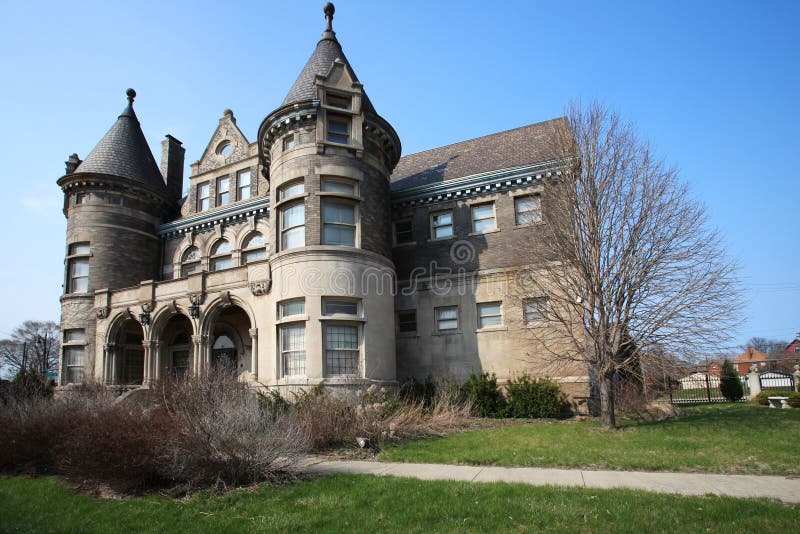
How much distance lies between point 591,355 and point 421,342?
867cm

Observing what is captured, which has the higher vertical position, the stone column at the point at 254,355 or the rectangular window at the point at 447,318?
the rectangular window at the point at 447,318

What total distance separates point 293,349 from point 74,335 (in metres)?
15.3

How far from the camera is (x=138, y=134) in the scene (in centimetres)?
3047

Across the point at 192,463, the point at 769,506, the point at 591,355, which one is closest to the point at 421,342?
the point at 591,355

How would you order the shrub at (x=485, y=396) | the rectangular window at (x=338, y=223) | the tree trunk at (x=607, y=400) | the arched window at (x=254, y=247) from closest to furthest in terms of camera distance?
the tree trunk at (x=607, y=400) < the rectangular window at (x=338, y=223) < the shrub at (x=485, y=396) < the arched window at (x=254, y=247)

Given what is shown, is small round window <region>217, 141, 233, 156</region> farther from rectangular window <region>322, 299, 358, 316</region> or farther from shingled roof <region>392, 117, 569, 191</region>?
rectangular window <region>322, 299, 358, 316</region>

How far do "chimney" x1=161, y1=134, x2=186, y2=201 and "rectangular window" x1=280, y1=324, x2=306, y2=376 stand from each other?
17218 millimetres

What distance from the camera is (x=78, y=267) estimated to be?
1073 inches

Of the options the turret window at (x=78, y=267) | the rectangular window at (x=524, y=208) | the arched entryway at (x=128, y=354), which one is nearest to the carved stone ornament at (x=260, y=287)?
the arched entryway at (x=128, y=354)

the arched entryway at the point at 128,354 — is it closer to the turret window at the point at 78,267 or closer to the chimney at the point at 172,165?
the turret window at the point at 78,267

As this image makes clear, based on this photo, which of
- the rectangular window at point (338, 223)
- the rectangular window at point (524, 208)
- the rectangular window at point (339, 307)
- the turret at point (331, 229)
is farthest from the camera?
the rectangular window at point (524, 208)

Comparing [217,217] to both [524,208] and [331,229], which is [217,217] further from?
[524,208]

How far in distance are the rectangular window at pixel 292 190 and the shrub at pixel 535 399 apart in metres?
11.3

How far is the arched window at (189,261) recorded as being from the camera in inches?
1112
